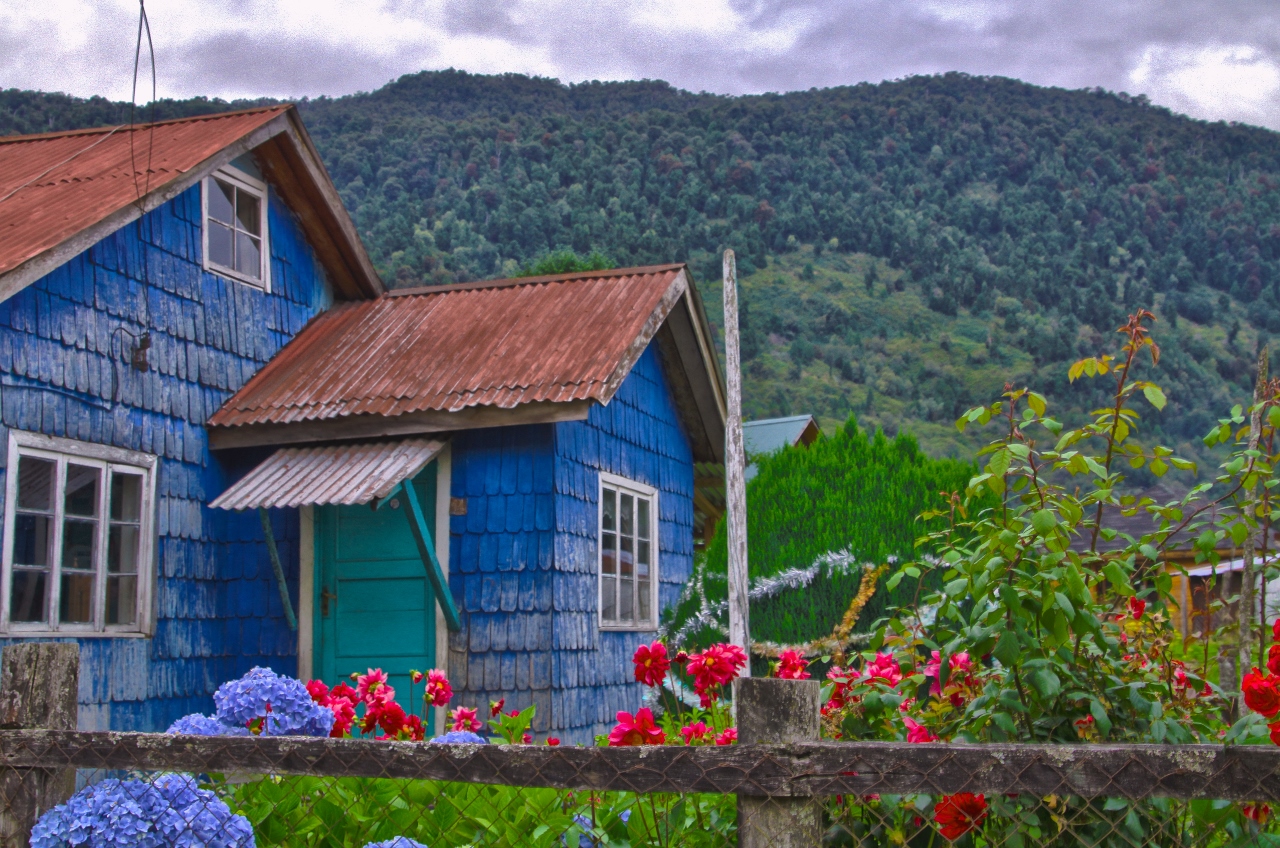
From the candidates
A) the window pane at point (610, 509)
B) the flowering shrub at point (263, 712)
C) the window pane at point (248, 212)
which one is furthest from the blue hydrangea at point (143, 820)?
the window pane at point (248, 212)

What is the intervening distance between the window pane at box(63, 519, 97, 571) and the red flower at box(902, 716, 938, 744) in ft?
20.2

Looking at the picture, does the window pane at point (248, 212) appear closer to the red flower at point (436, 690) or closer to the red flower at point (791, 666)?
the red flower at point (436, 690)

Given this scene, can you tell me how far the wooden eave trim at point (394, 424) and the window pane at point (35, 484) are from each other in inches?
55.0

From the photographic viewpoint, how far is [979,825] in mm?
2748

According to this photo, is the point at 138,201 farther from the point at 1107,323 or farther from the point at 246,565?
the point at 1107,323

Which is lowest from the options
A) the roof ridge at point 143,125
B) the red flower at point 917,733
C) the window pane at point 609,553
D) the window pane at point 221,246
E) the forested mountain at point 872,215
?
the red flower at point 917,733

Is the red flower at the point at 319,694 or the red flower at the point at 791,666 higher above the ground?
the red flower at the point at 791,666

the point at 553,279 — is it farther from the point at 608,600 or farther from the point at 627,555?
the point at 608,600

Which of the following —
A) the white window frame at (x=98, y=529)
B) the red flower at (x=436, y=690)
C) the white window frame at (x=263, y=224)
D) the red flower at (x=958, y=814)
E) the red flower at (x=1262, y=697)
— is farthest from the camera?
the white window frame at (x=263, y=224)

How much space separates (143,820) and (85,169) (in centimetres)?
762

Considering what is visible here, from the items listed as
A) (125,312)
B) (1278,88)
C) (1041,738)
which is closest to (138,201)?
(125,312)

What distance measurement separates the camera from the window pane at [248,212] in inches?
377

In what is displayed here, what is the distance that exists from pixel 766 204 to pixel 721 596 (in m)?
56.4

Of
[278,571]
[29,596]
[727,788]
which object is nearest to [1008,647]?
[727,788]
